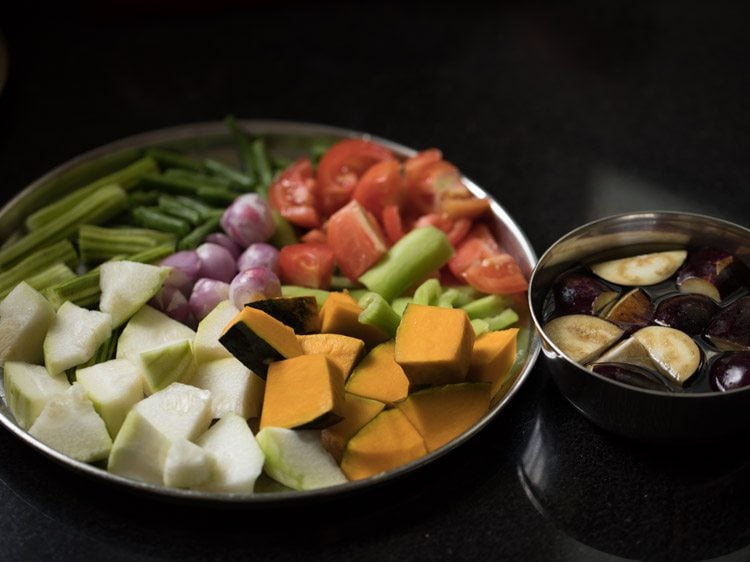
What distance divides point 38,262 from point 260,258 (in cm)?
43

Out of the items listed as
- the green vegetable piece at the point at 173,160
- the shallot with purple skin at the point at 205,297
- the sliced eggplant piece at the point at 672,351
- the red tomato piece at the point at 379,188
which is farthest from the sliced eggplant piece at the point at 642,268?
the green vegetable piece at the point at 173,160

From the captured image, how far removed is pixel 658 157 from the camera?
2.17m

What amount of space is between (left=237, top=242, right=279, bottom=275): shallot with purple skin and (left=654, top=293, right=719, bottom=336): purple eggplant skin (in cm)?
71

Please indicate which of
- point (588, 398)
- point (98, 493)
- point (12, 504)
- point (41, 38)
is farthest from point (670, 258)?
point (41, 38)

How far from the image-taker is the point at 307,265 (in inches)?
67.4

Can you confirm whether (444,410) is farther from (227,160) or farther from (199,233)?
(227,160)

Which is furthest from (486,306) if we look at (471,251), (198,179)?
(198,179)

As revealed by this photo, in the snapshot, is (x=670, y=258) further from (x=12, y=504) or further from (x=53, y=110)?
(x=53, y=110)

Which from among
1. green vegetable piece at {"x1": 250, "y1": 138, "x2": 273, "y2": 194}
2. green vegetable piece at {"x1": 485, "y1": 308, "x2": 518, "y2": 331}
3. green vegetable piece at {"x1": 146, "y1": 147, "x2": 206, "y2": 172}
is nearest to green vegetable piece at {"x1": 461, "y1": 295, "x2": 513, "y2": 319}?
green vegetable piece at {"x1": 485, "y1": 308, "x2": 518, "y2": 331}

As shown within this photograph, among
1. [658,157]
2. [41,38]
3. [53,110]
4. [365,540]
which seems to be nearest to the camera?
[365,540]

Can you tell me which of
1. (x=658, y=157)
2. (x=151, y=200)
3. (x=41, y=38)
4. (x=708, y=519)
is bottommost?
(x=708, y=519)

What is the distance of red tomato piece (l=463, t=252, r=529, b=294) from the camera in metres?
→ 1.69

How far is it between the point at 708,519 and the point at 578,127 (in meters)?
1.17

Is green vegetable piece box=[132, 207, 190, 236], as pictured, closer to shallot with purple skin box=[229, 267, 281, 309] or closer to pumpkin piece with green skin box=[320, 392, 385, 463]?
shallot with purple skin box=[229, 267, 281, 309]
